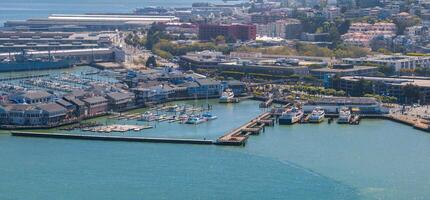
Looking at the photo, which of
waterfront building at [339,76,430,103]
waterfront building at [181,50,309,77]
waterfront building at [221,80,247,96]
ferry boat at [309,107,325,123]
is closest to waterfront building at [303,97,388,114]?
ferry boat at [309,107,325,123]

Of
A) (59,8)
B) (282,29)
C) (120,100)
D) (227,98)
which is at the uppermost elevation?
(282,29)

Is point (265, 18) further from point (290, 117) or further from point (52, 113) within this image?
point (52, 113)

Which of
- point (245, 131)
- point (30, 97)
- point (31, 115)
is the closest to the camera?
point (245, 131)

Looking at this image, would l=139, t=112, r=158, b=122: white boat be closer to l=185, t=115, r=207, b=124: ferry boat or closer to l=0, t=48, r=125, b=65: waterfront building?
l=185, t=115, r=207, b=124: ferry boat

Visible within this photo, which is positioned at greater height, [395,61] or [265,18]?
[265,18]

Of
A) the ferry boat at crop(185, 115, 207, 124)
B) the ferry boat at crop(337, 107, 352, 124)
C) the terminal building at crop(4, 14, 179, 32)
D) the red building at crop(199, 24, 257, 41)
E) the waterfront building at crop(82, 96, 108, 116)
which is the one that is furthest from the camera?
the terminal building at crop(4, 14, 179, 32)

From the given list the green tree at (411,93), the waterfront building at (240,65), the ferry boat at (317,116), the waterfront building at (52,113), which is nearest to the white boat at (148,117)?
the waterfront building at (52,113)

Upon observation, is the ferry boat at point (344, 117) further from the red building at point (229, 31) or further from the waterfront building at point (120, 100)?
the red building at point (229, 31)

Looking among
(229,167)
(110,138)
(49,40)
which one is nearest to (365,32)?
(49,40)
